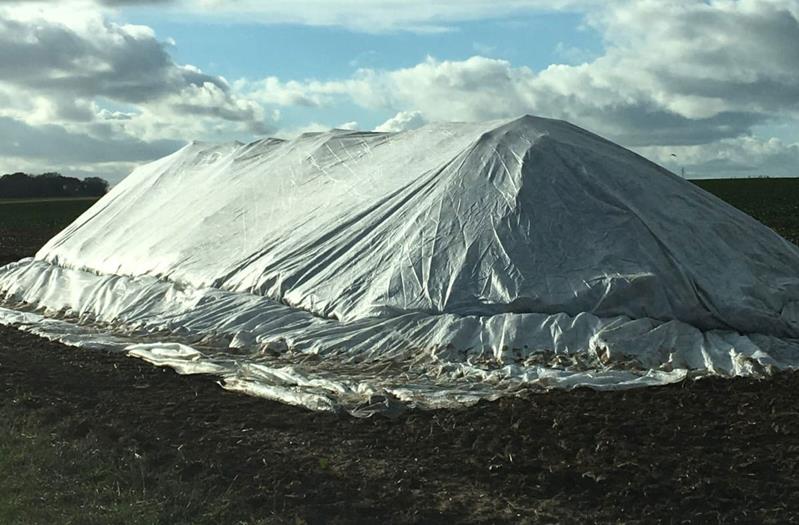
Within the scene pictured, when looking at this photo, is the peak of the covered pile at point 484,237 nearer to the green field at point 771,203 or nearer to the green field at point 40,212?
the green field at point 771,203

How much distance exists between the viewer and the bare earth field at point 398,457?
16.6 ft

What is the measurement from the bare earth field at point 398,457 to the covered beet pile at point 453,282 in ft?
2.04

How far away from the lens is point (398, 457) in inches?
240

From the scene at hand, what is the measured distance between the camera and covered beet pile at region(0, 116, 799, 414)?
8.70 metres

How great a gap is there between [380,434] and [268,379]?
198 cm

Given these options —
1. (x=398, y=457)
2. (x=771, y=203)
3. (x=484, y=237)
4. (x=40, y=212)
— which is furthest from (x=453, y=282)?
(x=40, y=212)

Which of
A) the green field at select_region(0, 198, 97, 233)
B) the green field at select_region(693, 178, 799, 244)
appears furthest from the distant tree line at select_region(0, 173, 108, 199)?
the green field at select_region(693, 178, 799, 244)

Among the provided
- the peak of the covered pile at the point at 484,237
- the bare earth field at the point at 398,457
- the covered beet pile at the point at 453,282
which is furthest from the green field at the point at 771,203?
the bare earth field at the point at 398,457

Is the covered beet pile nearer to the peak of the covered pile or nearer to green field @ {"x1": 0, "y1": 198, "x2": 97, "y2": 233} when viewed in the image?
the peak of the covered pile

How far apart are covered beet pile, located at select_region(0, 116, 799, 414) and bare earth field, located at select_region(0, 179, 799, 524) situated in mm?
623

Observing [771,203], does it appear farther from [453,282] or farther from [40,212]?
[40,212]

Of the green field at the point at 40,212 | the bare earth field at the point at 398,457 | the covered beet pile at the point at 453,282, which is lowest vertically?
the bare earth field at the point at 398,457

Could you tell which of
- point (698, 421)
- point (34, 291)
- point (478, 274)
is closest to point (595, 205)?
point (478, 274)

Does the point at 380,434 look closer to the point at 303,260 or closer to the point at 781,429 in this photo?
the point at 781,429
